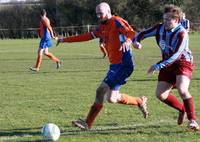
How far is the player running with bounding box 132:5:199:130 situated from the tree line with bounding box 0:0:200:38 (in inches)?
1762

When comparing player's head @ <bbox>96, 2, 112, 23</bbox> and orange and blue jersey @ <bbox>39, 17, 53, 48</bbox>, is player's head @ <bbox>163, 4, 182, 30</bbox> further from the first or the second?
orange and blue jersey @ <bbox>39, 17, 53, 48</bbox>

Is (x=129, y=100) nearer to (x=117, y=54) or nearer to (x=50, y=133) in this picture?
(x=117, y=54)

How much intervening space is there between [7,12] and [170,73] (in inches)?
2137

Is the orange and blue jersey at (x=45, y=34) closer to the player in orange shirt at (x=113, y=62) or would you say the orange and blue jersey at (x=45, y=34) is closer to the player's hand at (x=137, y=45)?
the player in orange shirt at (x=113, y=62)

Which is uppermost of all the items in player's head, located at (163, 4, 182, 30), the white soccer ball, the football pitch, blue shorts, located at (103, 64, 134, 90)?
player's head, located at (163, 4, 182, 30)

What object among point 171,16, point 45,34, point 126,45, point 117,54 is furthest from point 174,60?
point 45,34

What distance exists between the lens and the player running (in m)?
6.49

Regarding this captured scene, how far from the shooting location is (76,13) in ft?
Answer: 186

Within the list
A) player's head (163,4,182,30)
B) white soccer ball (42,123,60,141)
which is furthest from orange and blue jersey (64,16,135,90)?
white soccer ball (42,123,60,141)

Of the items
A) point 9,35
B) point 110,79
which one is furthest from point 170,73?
point 9,35

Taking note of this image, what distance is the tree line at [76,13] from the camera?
2088 inches

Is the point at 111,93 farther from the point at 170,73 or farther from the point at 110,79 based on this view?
the point at 170,73

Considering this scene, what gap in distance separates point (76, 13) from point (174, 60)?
167ft

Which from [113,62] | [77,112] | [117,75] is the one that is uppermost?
[113,62]
